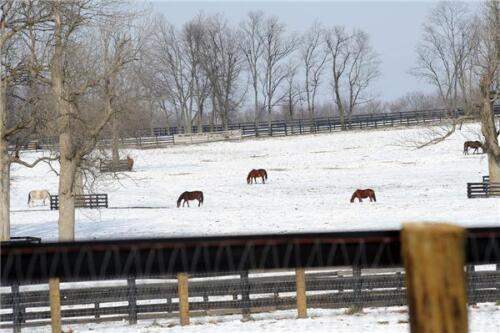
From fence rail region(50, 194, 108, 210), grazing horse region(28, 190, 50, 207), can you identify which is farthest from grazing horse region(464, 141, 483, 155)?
grazing horse region(28, 190, 50, 207)

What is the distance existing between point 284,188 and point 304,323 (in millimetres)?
37483

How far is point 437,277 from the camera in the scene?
2357mm

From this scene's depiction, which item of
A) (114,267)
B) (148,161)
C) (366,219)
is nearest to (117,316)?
(114,267)

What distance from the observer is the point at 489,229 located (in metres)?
2.91

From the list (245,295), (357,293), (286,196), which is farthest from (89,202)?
(357,293)

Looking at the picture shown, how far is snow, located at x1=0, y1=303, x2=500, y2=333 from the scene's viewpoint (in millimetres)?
8461

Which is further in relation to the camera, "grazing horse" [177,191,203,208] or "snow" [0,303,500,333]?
"grazing horse" [177,191,203,208]

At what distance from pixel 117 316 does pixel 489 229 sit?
7074 millimetres

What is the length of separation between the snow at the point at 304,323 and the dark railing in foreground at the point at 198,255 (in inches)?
197

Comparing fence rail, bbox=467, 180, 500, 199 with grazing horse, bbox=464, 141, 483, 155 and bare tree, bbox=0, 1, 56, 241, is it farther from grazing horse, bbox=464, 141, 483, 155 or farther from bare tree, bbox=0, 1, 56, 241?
bare tree, bbox=0, 1, 56, 241

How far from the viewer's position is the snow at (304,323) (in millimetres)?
8461

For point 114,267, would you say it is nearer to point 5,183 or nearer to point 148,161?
point 5,183

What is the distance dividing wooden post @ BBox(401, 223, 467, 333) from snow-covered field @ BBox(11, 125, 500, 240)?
25454 millimetres

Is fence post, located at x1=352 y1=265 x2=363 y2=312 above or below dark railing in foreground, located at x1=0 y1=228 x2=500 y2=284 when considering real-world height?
below
